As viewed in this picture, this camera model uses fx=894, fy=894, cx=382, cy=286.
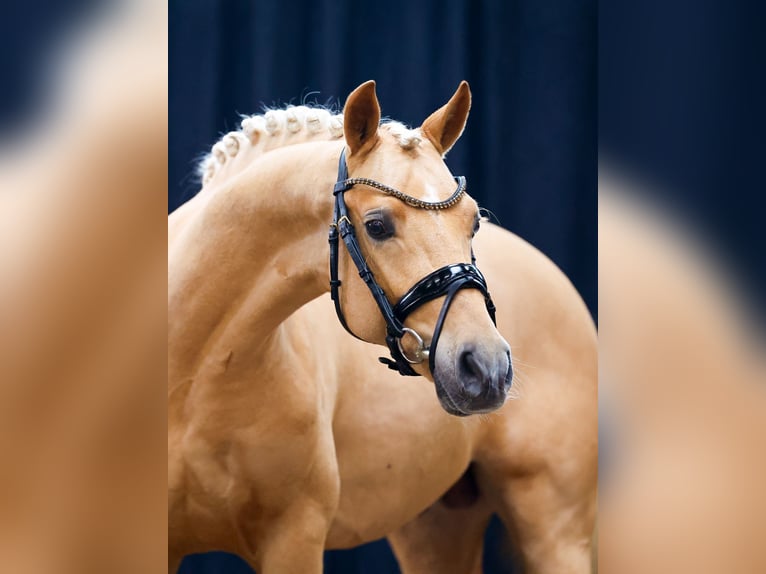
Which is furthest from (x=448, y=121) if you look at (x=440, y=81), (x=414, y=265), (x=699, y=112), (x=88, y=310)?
(x=440, y=81)

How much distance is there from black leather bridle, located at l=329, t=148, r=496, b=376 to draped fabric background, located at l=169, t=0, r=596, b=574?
1174 millimetres

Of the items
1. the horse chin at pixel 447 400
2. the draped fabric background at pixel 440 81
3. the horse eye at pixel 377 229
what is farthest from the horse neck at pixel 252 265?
the draped fabric background at pixel 440 81

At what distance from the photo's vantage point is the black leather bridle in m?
1.05

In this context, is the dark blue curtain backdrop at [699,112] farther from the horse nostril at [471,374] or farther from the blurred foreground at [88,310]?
the horse nostril at [471,374]

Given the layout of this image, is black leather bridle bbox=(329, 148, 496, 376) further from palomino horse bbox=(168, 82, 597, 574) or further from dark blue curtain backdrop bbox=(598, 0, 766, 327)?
dark blue curtain backdrop bbox=(598, 0, 766, 327)

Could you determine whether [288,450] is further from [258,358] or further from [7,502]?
[7,502]

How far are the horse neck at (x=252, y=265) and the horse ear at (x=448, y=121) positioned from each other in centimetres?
14

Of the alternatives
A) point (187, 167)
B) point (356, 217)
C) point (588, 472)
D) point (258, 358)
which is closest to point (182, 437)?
point (258, 358)

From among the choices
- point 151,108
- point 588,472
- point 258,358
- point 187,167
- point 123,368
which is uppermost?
point 151,108

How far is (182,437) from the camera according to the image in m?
1.26

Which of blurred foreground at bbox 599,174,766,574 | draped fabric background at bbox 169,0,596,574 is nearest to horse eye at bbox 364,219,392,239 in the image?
blurred foreground at bbox 599,174,766,574

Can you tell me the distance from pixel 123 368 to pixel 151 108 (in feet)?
0.35

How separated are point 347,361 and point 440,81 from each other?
41.5 inches

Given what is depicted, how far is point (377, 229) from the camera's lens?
1.12 meters
